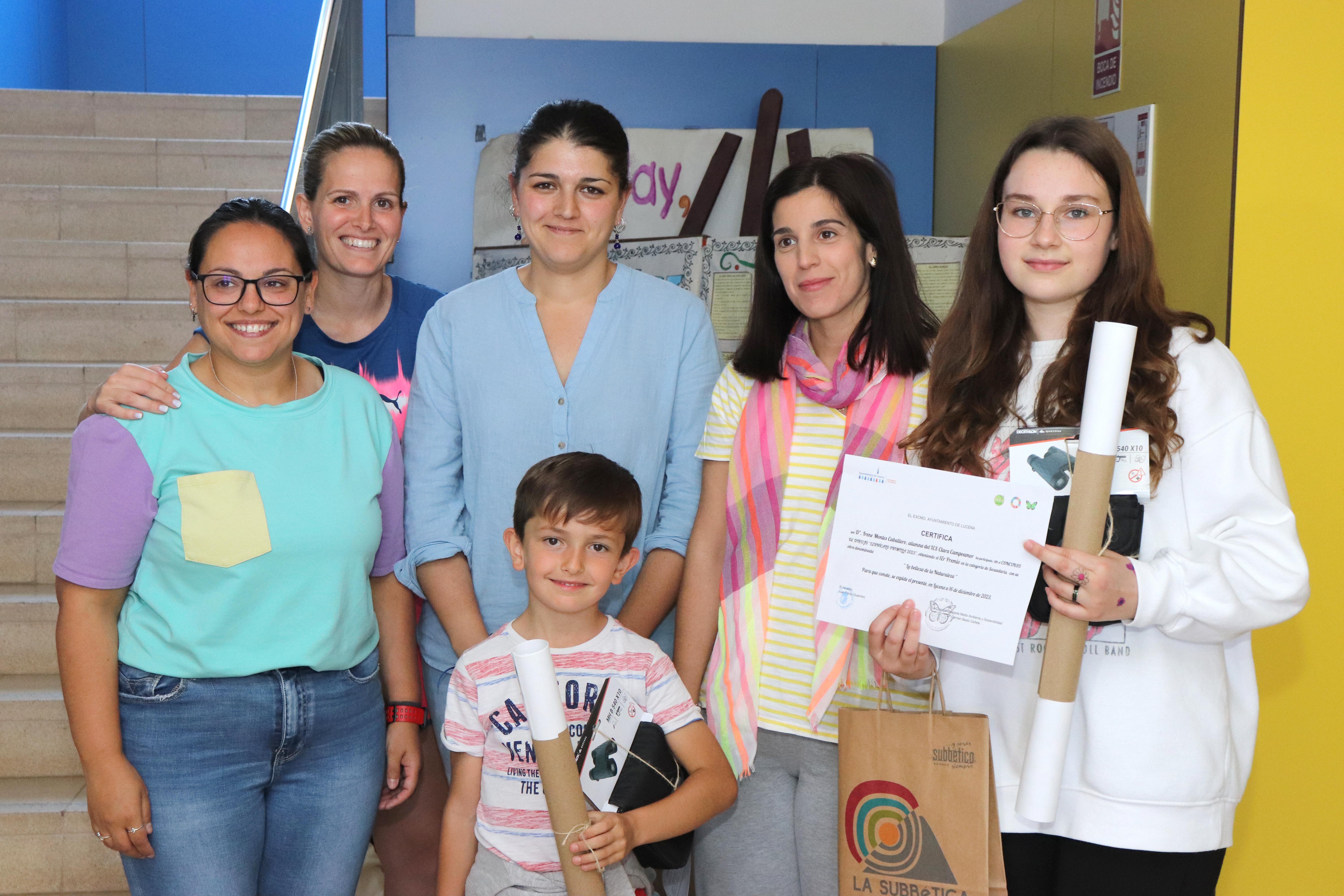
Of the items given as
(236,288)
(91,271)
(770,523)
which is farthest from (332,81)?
(770,523)

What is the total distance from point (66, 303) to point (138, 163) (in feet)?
4.48

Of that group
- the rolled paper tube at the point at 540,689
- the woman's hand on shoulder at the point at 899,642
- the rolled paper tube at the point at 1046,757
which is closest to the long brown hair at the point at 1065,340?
the woman's hand on shoulder at the point at 899,642

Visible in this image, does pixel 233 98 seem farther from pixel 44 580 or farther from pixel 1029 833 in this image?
pixel 1029 833

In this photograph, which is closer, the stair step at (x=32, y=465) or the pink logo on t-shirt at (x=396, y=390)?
the pink logo on t-shirt at (x=396, y=390)

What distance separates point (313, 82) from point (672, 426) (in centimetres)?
240

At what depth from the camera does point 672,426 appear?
204 centimetres

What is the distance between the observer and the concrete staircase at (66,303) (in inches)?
112

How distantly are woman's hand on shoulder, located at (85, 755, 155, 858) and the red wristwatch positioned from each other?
0.46 metres

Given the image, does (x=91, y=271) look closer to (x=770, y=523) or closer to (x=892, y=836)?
(x=770, y=523)

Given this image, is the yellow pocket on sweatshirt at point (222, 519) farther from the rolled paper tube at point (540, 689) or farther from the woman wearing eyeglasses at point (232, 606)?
the rolled paper tube at point (540, 689)

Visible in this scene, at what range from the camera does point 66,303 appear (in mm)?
4207

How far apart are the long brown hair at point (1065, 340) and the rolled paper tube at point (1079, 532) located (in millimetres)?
67

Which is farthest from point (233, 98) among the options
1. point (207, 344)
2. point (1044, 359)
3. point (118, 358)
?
point (1044, 359)

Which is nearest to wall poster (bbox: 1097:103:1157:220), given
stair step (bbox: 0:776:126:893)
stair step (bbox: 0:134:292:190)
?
stair step (bbox: 0:776:126:893)
